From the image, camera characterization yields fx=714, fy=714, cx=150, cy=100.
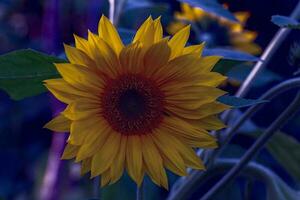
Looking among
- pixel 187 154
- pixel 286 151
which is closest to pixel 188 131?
pixel 187 154

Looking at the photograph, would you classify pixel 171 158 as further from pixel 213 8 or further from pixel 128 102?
pixel 213 8

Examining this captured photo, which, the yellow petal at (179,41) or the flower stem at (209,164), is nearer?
the yellow petal at (179,41)

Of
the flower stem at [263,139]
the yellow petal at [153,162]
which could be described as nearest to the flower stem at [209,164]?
the flower stem at [263,139]

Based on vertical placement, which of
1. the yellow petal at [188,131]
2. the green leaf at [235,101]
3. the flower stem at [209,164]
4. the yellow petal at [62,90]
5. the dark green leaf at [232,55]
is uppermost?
the dark green leaf at [232,55]

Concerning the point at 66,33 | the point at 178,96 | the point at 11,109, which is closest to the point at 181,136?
the point at 178,96

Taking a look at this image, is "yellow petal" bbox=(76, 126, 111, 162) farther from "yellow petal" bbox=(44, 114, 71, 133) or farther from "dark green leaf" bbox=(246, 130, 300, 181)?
"dark green leaf" bbox=(246, 130, 300, 181)

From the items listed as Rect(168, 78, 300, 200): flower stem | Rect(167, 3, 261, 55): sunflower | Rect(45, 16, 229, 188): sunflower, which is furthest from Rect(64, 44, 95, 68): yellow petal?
Rect(167, 3, 261, 55): sunflower

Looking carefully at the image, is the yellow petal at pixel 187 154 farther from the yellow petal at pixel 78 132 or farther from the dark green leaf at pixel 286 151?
the dark green leaf at pixel 286 151
